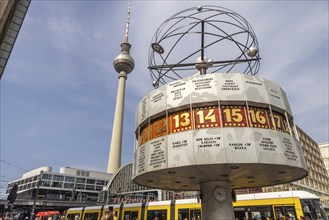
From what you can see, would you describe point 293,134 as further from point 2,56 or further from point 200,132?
point 2,56

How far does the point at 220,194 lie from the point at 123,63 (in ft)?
368

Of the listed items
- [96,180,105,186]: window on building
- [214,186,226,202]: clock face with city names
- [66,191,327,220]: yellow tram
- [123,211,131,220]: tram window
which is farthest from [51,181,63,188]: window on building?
[214,186,226,202]: clock face with city names

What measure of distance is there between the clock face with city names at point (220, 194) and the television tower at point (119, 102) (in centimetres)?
9183

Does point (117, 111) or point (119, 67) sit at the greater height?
point (119, 67)

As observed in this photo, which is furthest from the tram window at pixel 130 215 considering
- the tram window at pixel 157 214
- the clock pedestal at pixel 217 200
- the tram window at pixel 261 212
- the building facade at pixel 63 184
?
the building facade at pixel 63 184

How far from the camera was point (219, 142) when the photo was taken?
10.3 m

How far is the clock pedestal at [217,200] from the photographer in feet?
37.2

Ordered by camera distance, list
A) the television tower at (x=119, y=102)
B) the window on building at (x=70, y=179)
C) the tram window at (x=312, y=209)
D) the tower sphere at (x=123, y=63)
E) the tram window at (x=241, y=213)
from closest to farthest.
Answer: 1. the tram window at (x=312, y=209)
2. the tram window at (x=241, y=213)
3. the window on building at (x=70, y=179)
4. the television tower at (x=119, y=102)
5. the tower sphere at (x=123, y=63)

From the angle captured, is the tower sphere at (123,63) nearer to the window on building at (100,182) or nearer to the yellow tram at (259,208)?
the window on building at (100,182)

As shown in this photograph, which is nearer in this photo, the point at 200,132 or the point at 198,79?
the point at 200,132

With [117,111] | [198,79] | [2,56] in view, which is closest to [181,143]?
[198,79]

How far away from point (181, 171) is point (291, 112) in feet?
23.1

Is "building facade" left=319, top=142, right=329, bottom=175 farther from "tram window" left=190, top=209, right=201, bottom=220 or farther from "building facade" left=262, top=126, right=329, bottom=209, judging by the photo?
"tram window" left=190, top=209, right=201, bottom=220

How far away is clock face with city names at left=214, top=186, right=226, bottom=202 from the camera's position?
11711 millimetres
